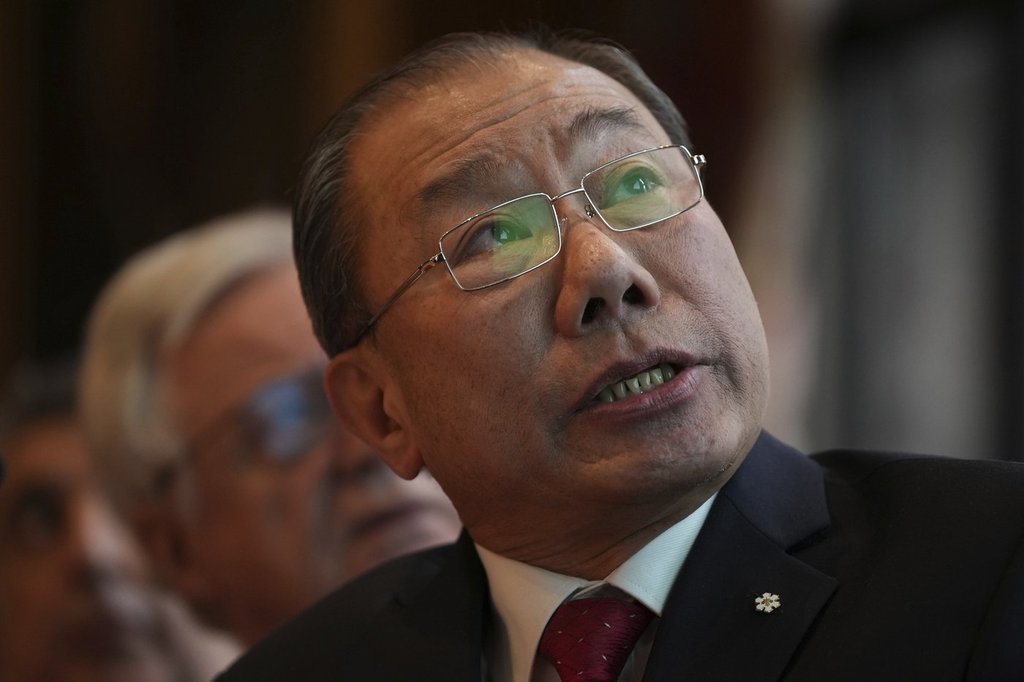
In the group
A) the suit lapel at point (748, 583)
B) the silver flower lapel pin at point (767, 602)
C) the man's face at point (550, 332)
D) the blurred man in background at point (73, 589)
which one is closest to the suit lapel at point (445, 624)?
the man's face at point (550, 332)

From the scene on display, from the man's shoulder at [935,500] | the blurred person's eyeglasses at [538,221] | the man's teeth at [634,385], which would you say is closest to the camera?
the man's shoulder at [935,500]

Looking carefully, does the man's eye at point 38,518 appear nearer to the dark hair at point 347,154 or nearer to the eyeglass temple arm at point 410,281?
the dark hair at point 347,154

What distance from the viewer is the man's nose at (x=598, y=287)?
76.8 inches

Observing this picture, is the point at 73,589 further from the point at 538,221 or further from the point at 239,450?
the point at 538,221

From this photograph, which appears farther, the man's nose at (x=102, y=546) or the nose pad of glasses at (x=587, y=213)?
the man's nose at (x=102, y=546)

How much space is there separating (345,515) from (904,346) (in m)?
2.81

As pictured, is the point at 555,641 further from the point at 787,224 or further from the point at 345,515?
the point at 787,224

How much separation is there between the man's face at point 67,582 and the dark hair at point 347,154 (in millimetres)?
1506

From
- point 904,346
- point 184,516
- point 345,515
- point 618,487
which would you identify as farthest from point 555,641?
point 904,346

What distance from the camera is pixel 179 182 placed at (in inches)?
150

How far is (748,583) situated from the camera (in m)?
1.95

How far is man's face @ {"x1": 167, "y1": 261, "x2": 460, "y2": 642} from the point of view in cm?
350

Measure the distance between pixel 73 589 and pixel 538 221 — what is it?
2203mm

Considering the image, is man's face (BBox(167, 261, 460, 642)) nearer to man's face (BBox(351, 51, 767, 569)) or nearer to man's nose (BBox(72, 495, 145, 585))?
man's nose (BBox(72, 495, 145, 585))
